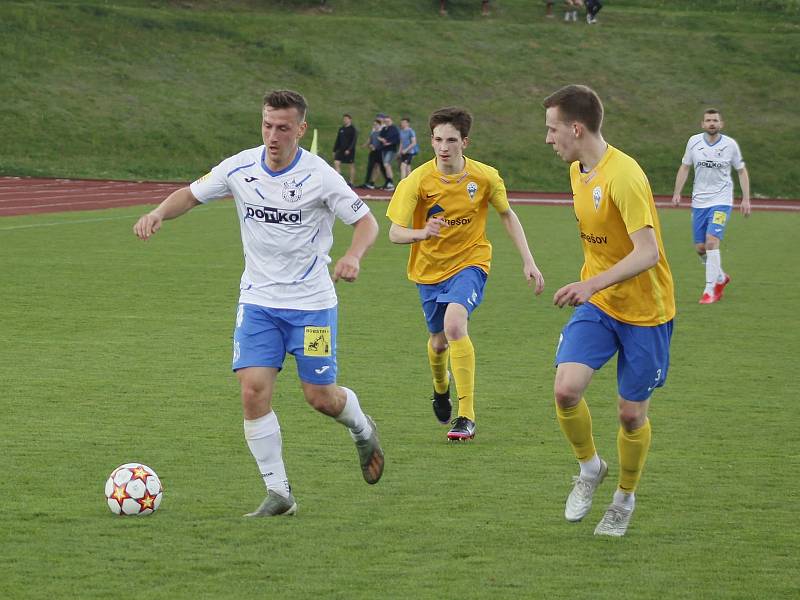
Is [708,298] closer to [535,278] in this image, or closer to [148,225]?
[535,278]

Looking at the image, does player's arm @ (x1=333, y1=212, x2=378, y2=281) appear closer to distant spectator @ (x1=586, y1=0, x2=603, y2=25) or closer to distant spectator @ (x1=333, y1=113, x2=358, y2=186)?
distant spectator @ (x1=333, y1=113, x2=358, y2=186)

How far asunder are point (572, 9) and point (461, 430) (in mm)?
48238

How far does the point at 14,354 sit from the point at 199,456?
389 cm

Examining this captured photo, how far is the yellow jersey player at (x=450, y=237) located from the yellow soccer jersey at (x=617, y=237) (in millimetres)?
2224

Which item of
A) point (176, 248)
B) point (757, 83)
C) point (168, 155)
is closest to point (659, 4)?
point (757, 83)

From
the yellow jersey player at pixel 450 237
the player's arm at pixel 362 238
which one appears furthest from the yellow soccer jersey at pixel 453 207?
the player's arm at pixel 362 238

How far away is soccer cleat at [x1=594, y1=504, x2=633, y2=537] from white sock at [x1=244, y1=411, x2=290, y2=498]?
4.78ft

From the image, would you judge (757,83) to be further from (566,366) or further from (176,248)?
(566,366)

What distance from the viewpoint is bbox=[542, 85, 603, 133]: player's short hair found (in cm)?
563

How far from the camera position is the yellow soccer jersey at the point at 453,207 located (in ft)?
27.3

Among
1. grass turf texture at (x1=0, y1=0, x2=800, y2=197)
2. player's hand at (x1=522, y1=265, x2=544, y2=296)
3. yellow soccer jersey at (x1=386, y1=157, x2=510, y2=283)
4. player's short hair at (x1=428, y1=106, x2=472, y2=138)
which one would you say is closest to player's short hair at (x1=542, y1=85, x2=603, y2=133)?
player's hand at (x1=522, y1=265, x2=544, y2=296)

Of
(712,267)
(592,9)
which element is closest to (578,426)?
(712,267)

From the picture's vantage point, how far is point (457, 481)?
6.62 meters

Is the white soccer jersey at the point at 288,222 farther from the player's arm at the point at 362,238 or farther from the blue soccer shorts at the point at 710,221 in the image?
the blue soccer shorts at the point at 710,221
